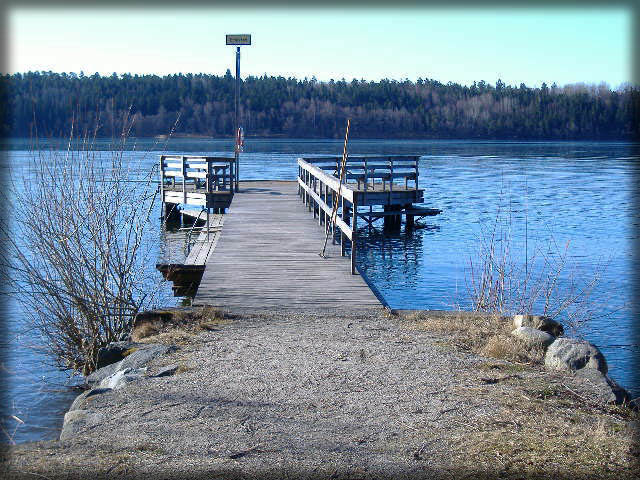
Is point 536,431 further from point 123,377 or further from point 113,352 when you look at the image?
point 113,352

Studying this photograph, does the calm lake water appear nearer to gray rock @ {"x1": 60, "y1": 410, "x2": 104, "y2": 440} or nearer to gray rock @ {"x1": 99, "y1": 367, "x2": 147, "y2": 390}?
gray rock @ {"x1": 99, "y1": 367, "x2": 147, "y2": 390}

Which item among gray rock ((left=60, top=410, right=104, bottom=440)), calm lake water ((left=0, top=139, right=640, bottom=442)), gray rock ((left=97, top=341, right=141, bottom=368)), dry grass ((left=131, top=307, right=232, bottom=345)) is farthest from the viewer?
calm lake water ((left=0, top=139, right=640, bottom=442))

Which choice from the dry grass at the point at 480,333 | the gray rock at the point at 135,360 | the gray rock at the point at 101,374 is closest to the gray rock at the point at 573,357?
the dry grass at the point at 480,333

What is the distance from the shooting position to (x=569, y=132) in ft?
396

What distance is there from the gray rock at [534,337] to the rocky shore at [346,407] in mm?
16

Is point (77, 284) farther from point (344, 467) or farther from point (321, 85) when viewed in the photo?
point (321, 85)

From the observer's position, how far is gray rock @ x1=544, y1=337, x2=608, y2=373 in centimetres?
705

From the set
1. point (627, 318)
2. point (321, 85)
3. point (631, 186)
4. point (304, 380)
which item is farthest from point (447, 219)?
point (321, 85)

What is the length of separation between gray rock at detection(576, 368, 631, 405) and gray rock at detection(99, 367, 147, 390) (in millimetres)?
3815

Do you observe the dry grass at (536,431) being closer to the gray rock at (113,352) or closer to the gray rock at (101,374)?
the gray rock at (101,374)

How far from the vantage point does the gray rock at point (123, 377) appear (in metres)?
6.81

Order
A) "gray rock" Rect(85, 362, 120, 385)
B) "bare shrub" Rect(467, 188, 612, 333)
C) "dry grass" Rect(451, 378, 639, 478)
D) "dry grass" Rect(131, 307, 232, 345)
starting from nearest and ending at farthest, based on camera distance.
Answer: "dry grass" Rect(451, 378, 639, 478) → "gray rock" Rect(85, 362, 120, 385) → "dry grass" Rect(131, 307, 232, 345) → "bare shrub" Rect(467, 188, 612, 333)

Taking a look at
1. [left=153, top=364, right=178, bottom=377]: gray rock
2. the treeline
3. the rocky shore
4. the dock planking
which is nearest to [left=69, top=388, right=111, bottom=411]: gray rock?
the rocky shore

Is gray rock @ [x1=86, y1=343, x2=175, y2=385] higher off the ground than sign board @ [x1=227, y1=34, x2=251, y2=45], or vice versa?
sign board @ [x1=227, y1=34, x2=251, y2=45]
